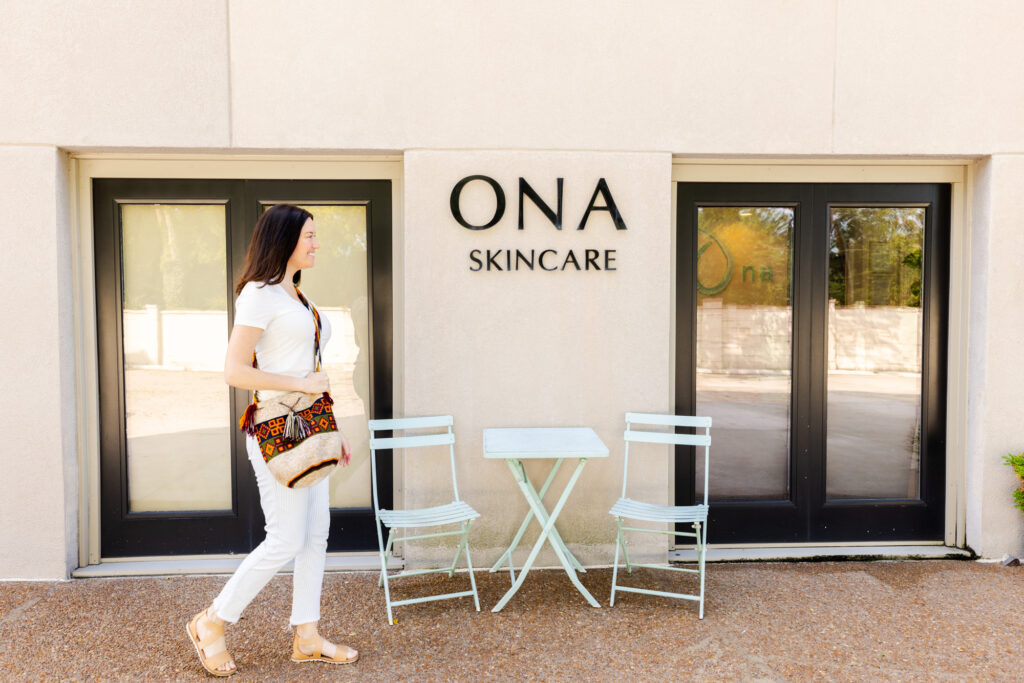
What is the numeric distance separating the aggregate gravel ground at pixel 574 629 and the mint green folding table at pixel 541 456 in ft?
0.63

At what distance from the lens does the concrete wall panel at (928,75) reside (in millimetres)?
4477

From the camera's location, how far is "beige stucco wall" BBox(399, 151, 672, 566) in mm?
4410

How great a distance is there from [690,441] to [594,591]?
3.33 ft

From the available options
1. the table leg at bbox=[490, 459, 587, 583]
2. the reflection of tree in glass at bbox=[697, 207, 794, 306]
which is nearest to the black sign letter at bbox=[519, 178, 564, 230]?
the reflection of tree in glass at bbox=[697, 207, 794, 306]

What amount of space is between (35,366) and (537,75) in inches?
134

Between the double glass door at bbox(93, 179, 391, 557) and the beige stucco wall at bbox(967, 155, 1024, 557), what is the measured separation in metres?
3.76

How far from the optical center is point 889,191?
4.84 metres

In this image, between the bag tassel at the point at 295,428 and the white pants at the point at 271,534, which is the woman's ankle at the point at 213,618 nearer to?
the white pants at the point at 271,534

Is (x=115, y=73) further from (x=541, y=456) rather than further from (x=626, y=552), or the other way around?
(x=626, y=552)

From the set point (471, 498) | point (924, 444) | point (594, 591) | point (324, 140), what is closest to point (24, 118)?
point (324, 140)

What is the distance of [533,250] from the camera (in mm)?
4457

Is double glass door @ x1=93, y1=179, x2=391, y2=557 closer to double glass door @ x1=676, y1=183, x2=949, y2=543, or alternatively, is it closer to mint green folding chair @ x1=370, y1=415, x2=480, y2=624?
mint green folding chair @ x1=370, y1=415, x2=480, y2=624

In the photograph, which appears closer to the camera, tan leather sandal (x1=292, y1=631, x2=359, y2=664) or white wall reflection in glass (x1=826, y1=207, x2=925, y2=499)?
tan leather sandal (x1=292, y1=631, x2=359, y2=664)

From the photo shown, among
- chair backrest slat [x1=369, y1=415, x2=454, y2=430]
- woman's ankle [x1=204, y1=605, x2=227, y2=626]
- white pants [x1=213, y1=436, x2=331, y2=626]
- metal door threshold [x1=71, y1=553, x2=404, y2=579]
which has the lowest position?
metal door threshold [x1=71, y1=553, x2=404, y2=579]
